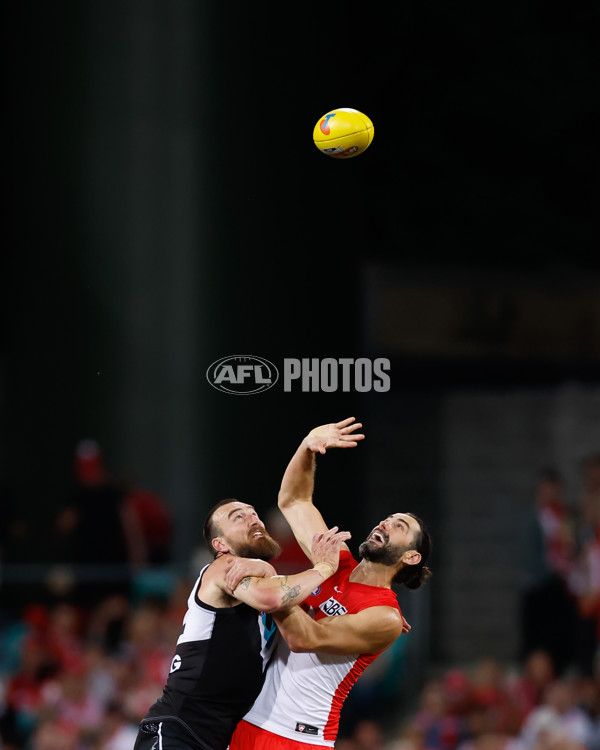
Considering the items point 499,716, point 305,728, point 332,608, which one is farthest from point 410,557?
point 499,716

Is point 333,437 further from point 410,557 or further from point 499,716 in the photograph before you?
point 499,716

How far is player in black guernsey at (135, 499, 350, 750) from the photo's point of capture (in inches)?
299

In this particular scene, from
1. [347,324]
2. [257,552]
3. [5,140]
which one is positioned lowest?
[257,552]

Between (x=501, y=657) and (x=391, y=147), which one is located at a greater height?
(x=391, y=147)

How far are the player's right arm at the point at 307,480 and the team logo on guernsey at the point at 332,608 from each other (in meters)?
0.41

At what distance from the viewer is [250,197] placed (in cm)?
1076

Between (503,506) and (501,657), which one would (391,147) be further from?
(501,657)

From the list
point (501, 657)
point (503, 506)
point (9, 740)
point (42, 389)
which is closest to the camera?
point (9, 740)

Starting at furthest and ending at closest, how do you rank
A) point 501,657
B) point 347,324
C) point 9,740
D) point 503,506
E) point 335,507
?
1. point 503,506
2. point 501,657
3. point 9,740
4. point 347,324
5. point 335,507

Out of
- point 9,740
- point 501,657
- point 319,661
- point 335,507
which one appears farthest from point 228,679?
point 501,657

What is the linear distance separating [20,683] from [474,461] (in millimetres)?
7535

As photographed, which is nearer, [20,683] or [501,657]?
[20,683]

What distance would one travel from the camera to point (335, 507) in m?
9.45

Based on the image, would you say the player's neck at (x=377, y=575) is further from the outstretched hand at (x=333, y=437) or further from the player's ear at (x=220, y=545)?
the player's ear at (x=220, y=545)
